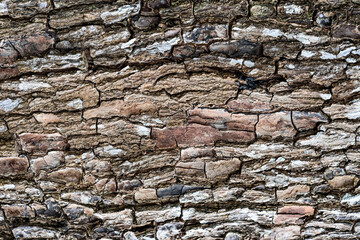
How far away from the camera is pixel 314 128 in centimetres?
148

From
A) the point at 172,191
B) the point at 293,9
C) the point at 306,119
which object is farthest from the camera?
the point at 172,191

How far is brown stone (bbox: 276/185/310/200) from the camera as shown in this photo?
1.55 metres

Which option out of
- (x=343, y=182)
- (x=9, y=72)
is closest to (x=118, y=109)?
(x=9, y=72)

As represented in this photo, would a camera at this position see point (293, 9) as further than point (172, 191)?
No

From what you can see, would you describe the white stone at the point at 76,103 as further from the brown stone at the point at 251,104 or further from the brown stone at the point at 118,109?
the brown stone at the point at 251,104

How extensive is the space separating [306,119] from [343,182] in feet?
1.15

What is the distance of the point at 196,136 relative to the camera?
4.99 feet

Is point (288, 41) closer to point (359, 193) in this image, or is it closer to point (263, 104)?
point (263, 104)

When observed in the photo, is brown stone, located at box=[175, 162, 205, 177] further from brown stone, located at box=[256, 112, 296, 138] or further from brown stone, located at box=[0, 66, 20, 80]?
brown stone, located at box=[0, 66, 20, 80]

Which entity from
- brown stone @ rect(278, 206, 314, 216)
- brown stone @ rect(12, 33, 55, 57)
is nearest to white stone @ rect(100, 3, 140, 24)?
brown stone @ rect(12, 33, 55, 57)

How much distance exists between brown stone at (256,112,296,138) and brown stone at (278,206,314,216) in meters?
0.35

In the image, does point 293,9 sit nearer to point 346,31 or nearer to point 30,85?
point 346,31

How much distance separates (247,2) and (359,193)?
0.99 meters

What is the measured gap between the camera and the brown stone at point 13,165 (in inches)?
62.4
